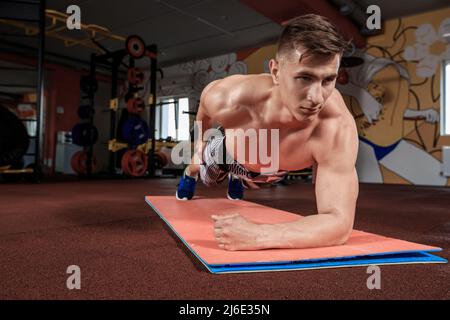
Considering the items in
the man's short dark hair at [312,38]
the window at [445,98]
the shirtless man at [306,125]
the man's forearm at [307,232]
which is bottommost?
the man's forearm at [307,232]

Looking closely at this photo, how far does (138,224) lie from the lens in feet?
4.84

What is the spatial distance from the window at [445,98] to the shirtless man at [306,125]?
435 centimetres

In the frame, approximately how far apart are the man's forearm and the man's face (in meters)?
0.30

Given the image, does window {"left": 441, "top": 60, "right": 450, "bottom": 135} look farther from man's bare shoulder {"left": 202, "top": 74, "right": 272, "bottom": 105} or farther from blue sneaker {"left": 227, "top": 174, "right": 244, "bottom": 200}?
man's bare shoulder {"left": 202, "top": 74, "right": 272, "bottom": 105}

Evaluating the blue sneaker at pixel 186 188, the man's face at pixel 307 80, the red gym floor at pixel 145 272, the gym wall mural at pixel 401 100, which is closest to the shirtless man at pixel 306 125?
the man's face at pixel 307 80

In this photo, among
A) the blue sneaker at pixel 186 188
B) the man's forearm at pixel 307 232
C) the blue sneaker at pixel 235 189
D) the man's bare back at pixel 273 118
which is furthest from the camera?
the blue sneaker at pixel 235 189

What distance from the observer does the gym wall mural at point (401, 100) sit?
4.69m

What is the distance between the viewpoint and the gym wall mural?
4691mm

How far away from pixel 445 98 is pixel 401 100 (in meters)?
0.54

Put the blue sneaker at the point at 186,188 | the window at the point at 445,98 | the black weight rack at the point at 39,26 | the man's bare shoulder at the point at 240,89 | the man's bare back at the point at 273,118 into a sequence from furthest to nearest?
the window at the point at 445,98 < the black weight rack at the point at 39,26 < the blue sneaker at the point at 186,188 < the man's bare shoulder at the point at 240,89 < the man's bare back at the point at 273,118

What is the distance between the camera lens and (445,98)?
4.71 metres

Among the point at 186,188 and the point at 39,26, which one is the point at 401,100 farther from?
the point at 39,26

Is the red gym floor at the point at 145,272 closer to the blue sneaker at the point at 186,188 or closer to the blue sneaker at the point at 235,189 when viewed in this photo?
the blue sneaker at the point at 186,188

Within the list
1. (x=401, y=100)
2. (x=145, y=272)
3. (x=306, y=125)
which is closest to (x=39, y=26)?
(x=306, y=125)
